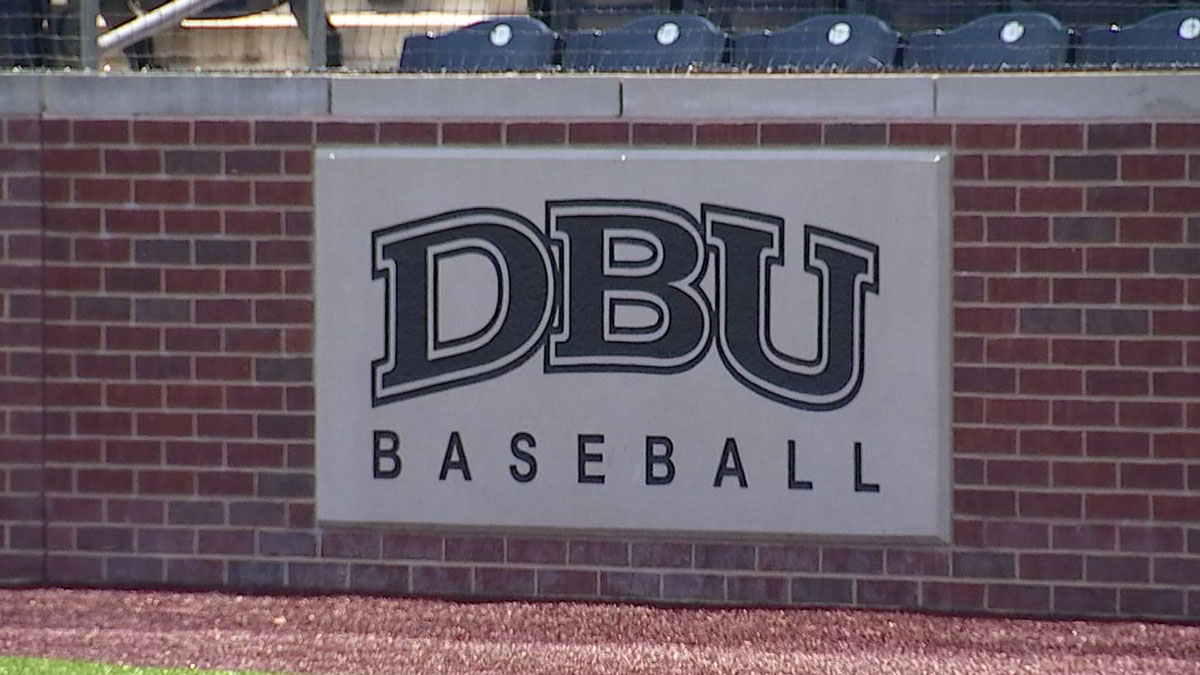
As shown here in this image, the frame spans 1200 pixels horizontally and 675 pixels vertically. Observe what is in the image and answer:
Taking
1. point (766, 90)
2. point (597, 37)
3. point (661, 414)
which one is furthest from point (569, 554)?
point (597, 37)

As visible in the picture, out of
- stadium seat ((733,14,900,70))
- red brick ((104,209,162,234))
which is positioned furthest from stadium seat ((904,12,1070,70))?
red brick ((104,209,162,234))

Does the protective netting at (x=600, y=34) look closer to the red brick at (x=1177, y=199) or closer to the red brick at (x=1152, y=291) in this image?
the red brick at (x=1177, y=199)

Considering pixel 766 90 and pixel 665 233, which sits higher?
pixel 766 90

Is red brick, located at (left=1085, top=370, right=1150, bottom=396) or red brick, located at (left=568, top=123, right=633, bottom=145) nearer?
red brick, located at (left=1085, top=370, right=1150, bottom=396)

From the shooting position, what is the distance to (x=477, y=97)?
21.0 ft

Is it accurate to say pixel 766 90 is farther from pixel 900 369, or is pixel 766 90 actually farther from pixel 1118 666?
pixel 1118 666

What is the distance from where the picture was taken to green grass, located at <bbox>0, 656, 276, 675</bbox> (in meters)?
5.30

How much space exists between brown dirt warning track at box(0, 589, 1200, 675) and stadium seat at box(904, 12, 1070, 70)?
296 cm

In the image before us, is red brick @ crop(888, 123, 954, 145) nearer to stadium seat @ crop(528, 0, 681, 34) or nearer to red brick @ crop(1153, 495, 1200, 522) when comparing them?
red brick @ crop(1153, 495, 1200, 522)

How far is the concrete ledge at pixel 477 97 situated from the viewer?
635cm

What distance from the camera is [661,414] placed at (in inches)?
250

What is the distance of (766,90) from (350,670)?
258cm

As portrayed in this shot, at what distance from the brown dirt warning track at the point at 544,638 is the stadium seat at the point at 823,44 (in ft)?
9.16

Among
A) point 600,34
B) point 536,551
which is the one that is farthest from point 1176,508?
point 600,34
